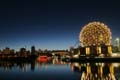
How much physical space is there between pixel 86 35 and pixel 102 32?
5.70 meters

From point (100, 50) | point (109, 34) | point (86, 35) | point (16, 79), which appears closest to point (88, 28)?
point (86, 35)

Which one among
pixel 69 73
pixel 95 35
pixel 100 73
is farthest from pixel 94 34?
pixel 100 73

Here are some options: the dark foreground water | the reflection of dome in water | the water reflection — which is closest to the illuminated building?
the reflection of dome in water

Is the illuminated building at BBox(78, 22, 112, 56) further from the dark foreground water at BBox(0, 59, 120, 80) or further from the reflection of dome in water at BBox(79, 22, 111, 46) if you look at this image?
the dark foreground water at BBox(0, 59, 120, 80)

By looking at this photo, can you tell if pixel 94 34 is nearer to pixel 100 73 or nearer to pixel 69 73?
pixel 69 73

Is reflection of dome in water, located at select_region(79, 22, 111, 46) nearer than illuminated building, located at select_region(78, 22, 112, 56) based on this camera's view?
No

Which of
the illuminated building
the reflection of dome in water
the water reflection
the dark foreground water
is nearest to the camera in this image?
the water reflection

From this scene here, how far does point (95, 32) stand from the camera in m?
103

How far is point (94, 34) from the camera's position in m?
104

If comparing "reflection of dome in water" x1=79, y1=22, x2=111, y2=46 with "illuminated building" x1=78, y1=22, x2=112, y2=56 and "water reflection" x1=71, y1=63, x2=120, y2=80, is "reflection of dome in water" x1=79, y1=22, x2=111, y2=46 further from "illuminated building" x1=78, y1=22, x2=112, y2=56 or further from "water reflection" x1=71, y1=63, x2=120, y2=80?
"water reflection" x1=71, y1=63, x2=120, y2=80

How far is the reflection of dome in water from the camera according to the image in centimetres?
9936

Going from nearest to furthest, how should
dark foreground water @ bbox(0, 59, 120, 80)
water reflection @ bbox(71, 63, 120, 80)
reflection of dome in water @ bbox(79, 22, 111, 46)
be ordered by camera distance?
water reflection @ bbox(71, 63, 120, 80), dark foreground water @ bbox(0, 59, 120, 80), reflection of dome in water @ bbox(79, 22, 111, 46)

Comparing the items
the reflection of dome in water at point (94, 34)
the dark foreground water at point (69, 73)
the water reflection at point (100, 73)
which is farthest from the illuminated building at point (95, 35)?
the water reflection at point (100, 73)

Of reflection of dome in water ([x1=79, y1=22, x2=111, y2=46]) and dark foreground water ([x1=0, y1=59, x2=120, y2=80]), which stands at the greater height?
reflection of dome in water ([x1=79, y1=22, x2=111, y2=46])
